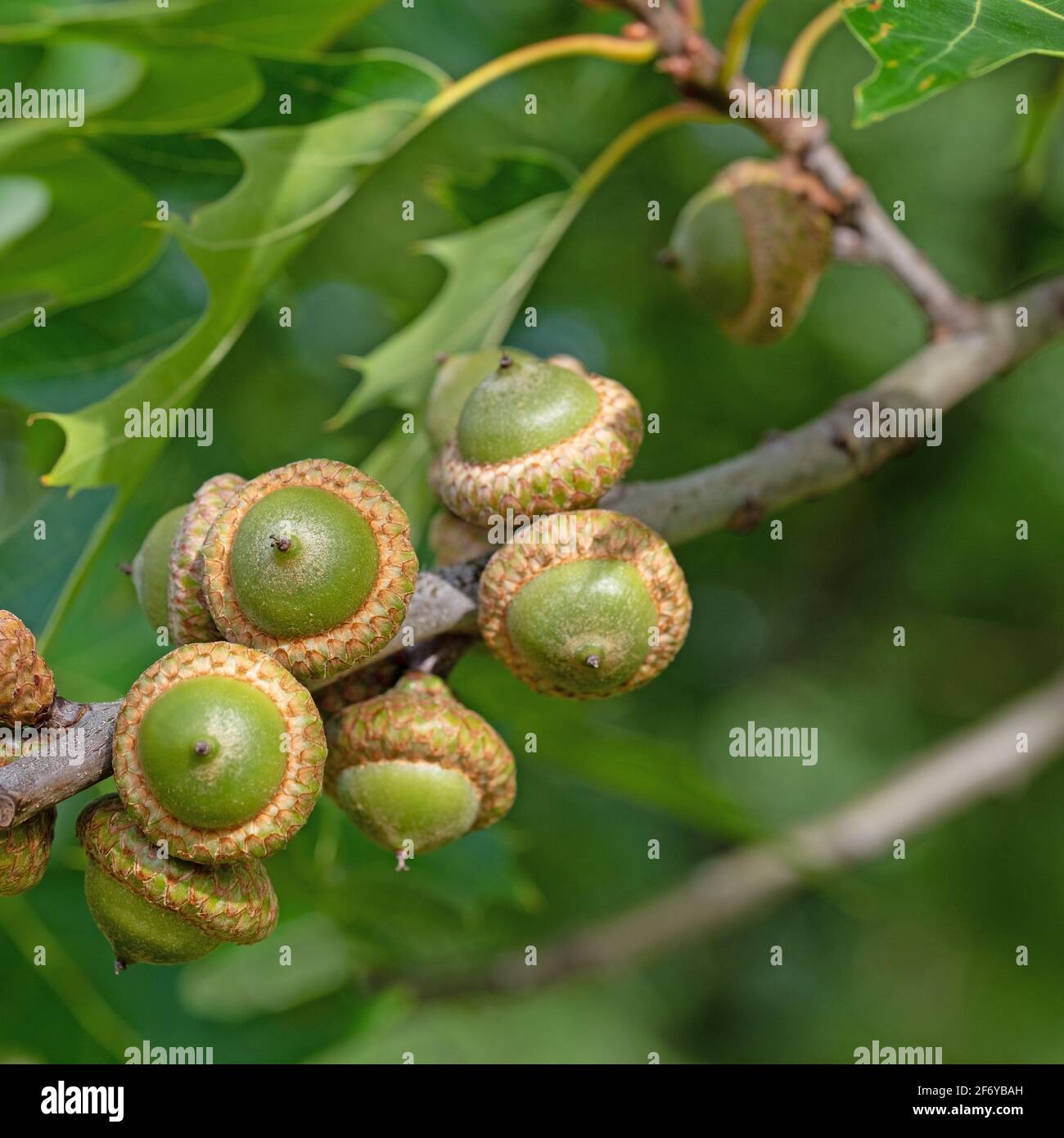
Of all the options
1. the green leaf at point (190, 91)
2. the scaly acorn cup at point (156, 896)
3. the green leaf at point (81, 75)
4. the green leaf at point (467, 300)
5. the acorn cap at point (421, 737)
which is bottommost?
the scaly acorn cup at point (156, 896)

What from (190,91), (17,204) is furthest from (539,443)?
(17,204)

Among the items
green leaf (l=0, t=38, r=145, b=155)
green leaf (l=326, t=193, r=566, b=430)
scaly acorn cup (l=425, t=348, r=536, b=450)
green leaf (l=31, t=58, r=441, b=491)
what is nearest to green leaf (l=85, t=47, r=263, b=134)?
green leaf (l=0, t=38, r=145, b=155)

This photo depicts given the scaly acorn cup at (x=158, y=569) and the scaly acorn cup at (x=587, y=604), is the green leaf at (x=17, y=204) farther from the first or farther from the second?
the scaly acorn cup at (x=587, y=604)

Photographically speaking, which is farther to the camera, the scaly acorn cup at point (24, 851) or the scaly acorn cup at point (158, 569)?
the scaly acorn cup at point (158, 569)

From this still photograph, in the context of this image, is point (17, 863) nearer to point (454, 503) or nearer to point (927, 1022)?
point (454, 503)

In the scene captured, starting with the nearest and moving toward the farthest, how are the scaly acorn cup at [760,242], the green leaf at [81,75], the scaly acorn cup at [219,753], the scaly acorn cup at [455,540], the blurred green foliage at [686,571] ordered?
the scaly acorn cup at [219,753]
the scaly acorn cup at [455,540]
the scaly acorn cup at [760,242]
the blurred green foliage at [686,571]
the green leaf at [81,75]

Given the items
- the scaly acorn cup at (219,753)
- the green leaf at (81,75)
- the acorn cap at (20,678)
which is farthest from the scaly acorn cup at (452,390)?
the green leaf at (81,75)

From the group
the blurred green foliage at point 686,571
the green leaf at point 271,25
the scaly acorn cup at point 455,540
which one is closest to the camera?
the scaly acorn cup at point 455,540
